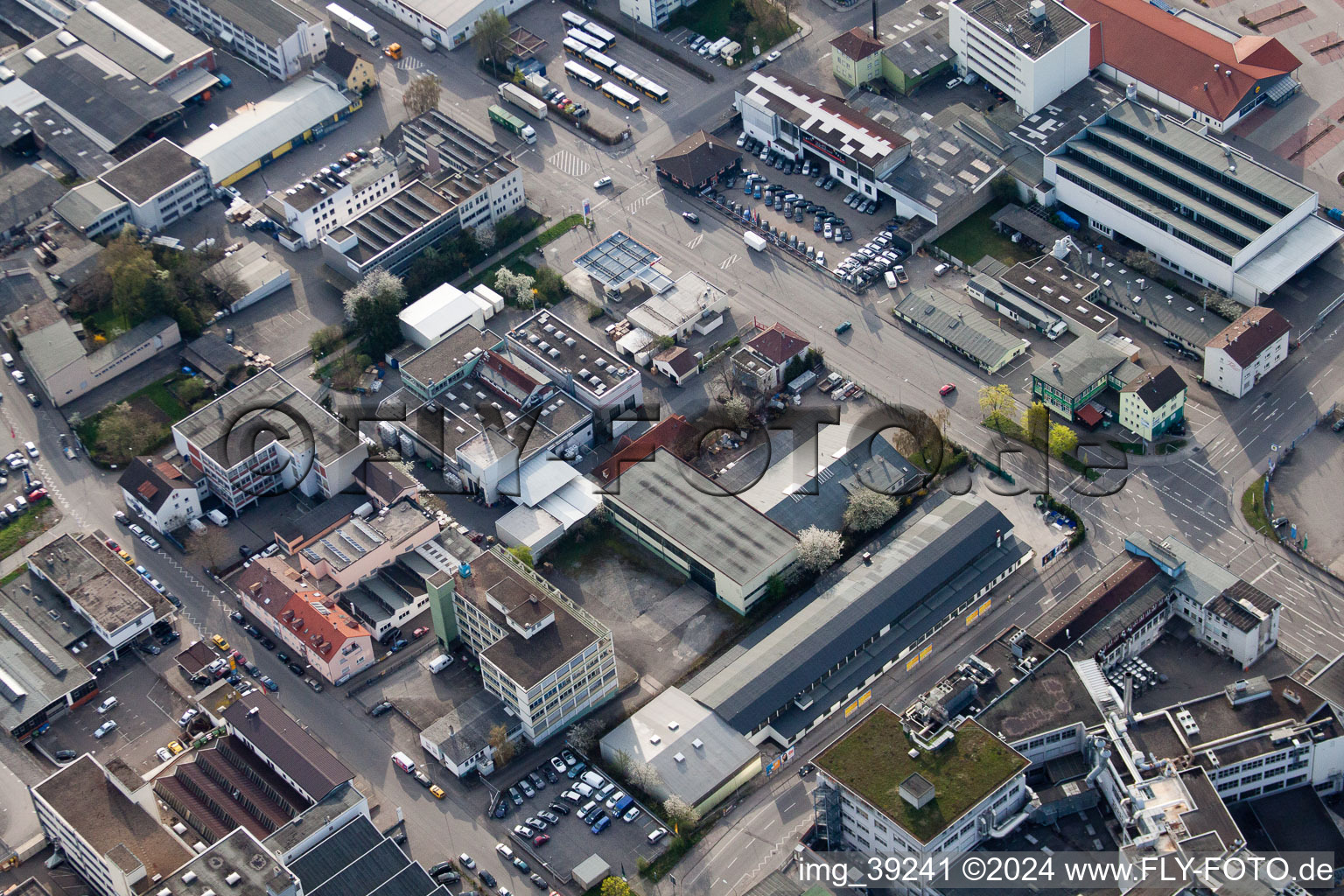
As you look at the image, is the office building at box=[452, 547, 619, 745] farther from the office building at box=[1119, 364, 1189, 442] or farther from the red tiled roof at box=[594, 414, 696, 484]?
the office building at box=[1119, 364, 1189, 442]

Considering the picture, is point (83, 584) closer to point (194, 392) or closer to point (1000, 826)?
point (194, 392)

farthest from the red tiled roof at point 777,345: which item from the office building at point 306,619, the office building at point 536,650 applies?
the office building at point 306,619

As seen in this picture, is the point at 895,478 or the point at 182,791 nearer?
the point at 182,791

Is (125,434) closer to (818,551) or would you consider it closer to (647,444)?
(647,444)

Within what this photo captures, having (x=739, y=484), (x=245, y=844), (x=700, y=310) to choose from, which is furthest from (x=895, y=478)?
(x=245, y=844)

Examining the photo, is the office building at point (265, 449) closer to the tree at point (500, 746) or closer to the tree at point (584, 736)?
the tree at point (500, 746)

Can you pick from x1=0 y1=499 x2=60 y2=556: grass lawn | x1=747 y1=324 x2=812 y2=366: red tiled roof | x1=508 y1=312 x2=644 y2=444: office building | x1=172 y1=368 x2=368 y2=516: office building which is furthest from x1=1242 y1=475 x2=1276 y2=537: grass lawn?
x1=0 y1=499 x2=60 y2=556: grass lawn
